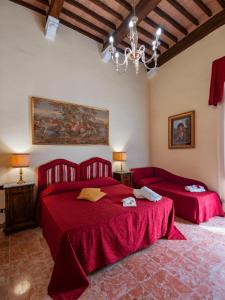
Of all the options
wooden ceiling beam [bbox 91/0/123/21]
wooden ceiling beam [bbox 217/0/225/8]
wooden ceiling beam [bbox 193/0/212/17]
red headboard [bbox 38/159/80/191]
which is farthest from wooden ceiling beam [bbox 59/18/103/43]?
red headboard [bbox 38/159/80/191]

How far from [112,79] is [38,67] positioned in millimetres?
1878

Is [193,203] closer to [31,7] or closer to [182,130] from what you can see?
[182,130]

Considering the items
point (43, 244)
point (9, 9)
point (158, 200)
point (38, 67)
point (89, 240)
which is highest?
point (9, 9)

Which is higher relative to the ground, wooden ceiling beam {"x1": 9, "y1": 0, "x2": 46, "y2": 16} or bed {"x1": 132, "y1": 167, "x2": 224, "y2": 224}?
wooden ceiling beam {"x1": 9, "y1": 0, "x2": 46, "y2": 16}

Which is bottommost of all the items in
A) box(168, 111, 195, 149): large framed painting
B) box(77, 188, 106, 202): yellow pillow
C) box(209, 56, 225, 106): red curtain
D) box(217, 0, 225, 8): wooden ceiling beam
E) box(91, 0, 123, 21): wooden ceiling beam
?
box(77, 188, 106, 202): yellow pillow

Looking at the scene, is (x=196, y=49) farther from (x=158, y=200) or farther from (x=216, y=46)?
(x=158, y=200)

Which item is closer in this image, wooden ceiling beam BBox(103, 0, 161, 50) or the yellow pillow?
→ the yellow pillow

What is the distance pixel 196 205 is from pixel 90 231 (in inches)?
86.2

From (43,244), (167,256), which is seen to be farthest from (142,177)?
(43,244)

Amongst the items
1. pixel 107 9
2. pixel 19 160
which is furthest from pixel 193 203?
pixel 107 9

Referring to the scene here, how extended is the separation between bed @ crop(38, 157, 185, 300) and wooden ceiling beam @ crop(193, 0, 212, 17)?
3.84 metres

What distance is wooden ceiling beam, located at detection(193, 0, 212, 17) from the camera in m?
3.13

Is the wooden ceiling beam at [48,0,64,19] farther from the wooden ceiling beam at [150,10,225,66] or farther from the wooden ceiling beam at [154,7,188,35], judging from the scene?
the wooden ceiling beam at [150,10,225,66]

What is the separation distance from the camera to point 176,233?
2.56 meters
